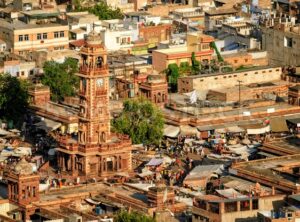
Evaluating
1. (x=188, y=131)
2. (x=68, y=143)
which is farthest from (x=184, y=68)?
(x=68, y=143)

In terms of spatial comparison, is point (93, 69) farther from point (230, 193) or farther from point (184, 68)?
point (184, 68)

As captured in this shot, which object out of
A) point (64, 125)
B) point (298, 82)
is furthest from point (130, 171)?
point (298, 82)

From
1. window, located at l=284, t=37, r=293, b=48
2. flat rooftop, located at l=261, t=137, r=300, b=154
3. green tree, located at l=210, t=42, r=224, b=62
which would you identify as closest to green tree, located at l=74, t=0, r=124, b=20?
green tree, located at l=210, t=42, r=224, b=62

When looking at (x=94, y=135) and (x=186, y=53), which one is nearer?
(x=94, y=135)

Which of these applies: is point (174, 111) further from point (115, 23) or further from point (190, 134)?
point (115, 23)

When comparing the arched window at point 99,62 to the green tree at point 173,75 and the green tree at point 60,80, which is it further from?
the green tree at point 173,75
